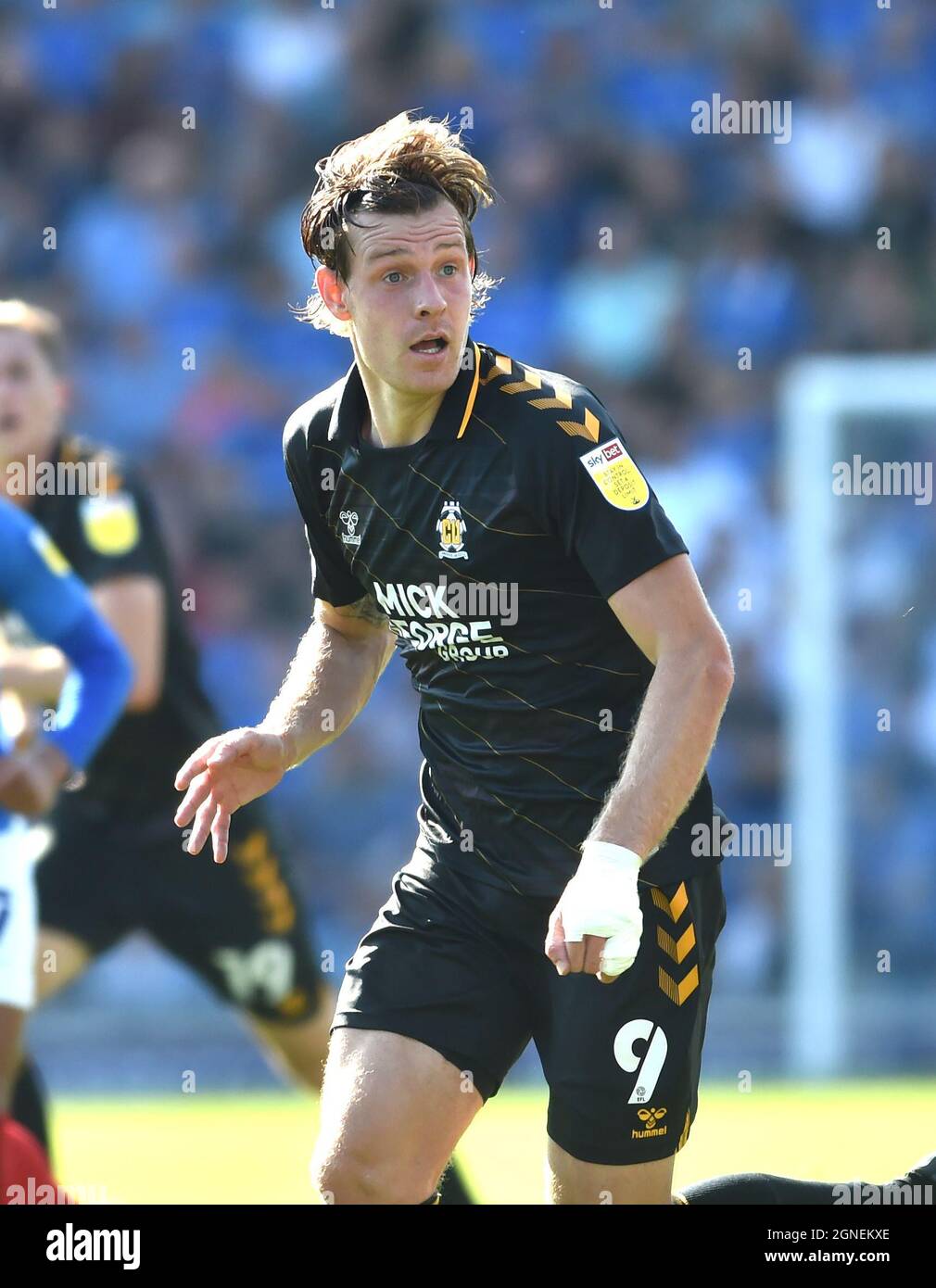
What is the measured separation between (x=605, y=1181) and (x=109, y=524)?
293 centimetres

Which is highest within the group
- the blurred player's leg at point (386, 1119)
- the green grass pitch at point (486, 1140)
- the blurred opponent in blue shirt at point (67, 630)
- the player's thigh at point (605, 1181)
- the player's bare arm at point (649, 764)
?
the blurred opponent in blue shirt at point (67, 630)

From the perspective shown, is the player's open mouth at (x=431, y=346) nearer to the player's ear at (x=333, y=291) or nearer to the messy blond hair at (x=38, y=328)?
the player's ear at (x=333, y=291)

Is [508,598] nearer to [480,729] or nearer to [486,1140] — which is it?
[480,729]

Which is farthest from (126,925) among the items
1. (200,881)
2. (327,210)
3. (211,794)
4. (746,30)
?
(746,30)

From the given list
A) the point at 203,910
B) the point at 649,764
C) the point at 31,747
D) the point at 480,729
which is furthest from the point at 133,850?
the point at 649,764

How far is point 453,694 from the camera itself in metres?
4.14

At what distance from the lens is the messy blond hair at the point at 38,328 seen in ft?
20.4

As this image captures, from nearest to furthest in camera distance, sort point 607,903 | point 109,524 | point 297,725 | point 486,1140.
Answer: point 607,903, point 297,725, point 109,524, point 486,1140

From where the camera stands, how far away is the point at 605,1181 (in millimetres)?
3963

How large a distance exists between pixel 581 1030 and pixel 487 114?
→ 1002 centimetres

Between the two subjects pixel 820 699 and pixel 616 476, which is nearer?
pixel 616 476

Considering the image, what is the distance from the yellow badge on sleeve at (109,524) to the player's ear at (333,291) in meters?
2.07

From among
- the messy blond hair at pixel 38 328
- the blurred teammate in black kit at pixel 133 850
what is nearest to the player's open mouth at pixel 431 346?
the blurred teammate in black kit at pixel 133 850
